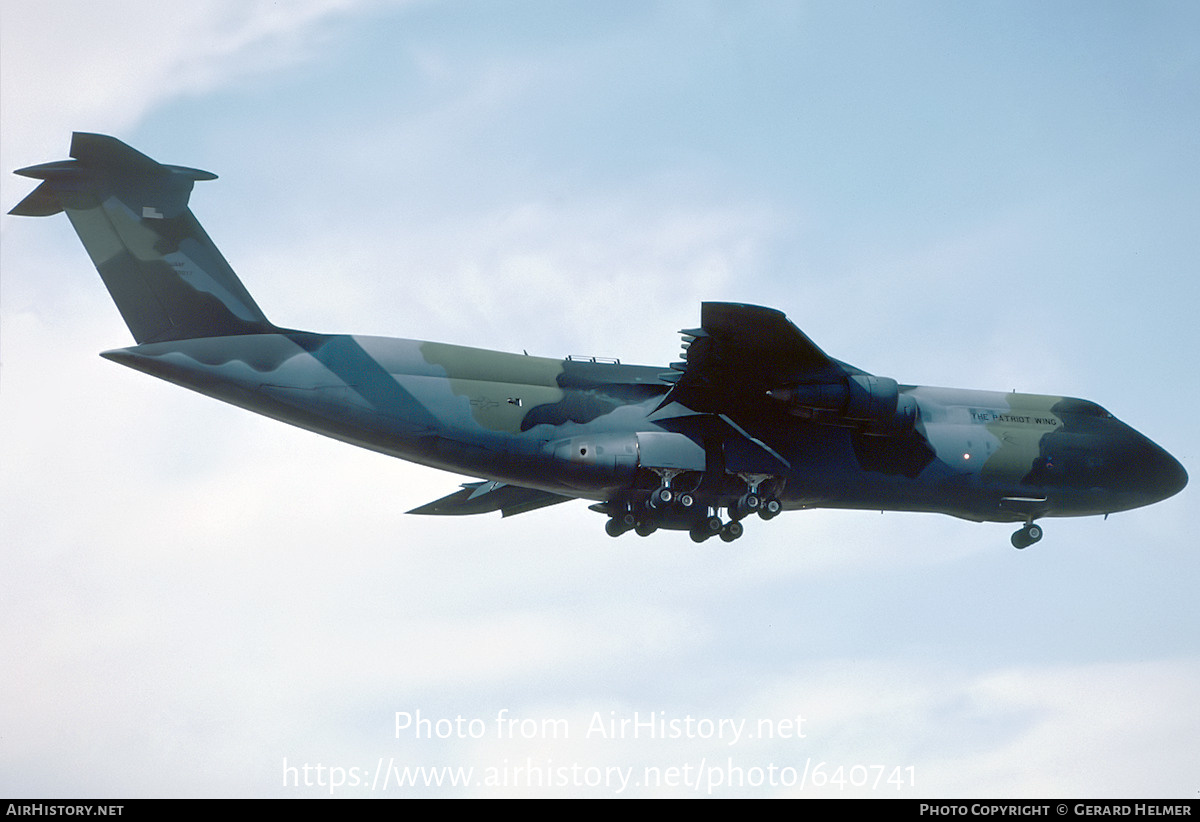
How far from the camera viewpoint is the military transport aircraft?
53.9 feet

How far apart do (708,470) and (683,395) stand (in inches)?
43.8

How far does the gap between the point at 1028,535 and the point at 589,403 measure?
7231 millimetres

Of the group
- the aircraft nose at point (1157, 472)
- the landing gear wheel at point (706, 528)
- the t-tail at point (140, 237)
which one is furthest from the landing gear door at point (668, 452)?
the aircraft nose at point (1157, 472)

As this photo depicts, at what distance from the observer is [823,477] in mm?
18031

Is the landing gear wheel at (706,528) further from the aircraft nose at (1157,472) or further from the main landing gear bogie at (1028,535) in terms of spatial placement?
the aircraft nose at (1157,472)

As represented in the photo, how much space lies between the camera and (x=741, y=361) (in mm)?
17094

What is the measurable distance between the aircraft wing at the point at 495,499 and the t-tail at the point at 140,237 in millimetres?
4822

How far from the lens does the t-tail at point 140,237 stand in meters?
16.5

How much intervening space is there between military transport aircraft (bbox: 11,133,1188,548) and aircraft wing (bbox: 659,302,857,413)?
0.08 ft

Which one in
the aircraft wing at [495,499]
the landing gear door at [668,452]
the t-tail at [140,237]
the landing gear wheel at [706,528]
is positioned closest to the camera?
the t-tail at [140,237]
